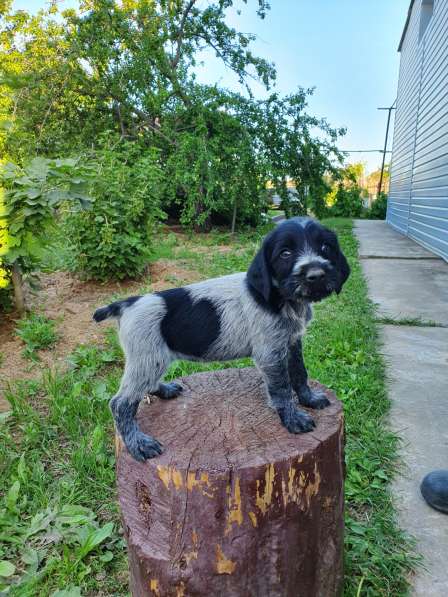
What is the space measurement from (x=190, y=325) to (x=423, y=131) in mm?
11798

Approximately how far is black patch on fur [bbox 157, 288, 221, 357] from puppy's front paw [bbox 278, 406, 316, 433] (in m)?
0.43

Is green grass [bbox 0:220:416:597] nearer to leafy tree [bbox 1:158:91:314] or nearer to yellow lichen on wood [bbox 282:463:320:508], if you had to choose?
yellow lichen on wood [bbox 282:463:320:508]

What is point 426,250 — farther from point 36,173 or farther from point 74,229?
point 36,173

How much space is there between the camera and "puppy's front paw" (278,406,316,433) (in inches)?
72.3

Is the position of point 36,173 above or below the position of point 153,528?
above

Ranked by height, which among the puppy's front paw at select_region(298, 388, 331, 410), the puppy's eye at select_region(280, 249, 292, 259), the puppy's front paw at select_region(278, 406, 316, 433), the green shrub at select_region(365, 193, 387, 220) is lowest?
the green shrub at select_region(365, 193, 387, 220)

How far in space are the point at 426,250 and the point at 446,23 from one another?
15.2 feet

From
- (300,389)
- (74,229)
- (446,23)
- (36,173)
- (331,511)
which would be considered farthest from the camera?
(446,23)

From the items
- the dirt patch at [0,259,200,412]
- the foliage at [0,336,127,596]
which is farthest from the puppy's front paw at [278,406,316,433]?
the dirt patch at [0,259,200,412]

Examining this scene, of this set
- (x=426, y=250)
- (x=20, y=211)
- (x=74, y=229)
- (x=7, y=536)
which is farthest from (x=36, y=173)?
(x=426, y=250)

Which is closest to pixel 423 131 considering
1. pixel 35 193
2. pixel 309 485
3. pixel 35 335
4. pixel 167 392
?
pixel 35 193

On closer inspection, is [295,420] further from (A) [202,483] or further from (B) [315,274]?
(B) [315,274]

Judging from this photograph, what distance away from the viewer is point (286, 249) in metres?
1.76

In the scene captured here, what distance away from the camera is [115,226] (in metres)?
6.27
